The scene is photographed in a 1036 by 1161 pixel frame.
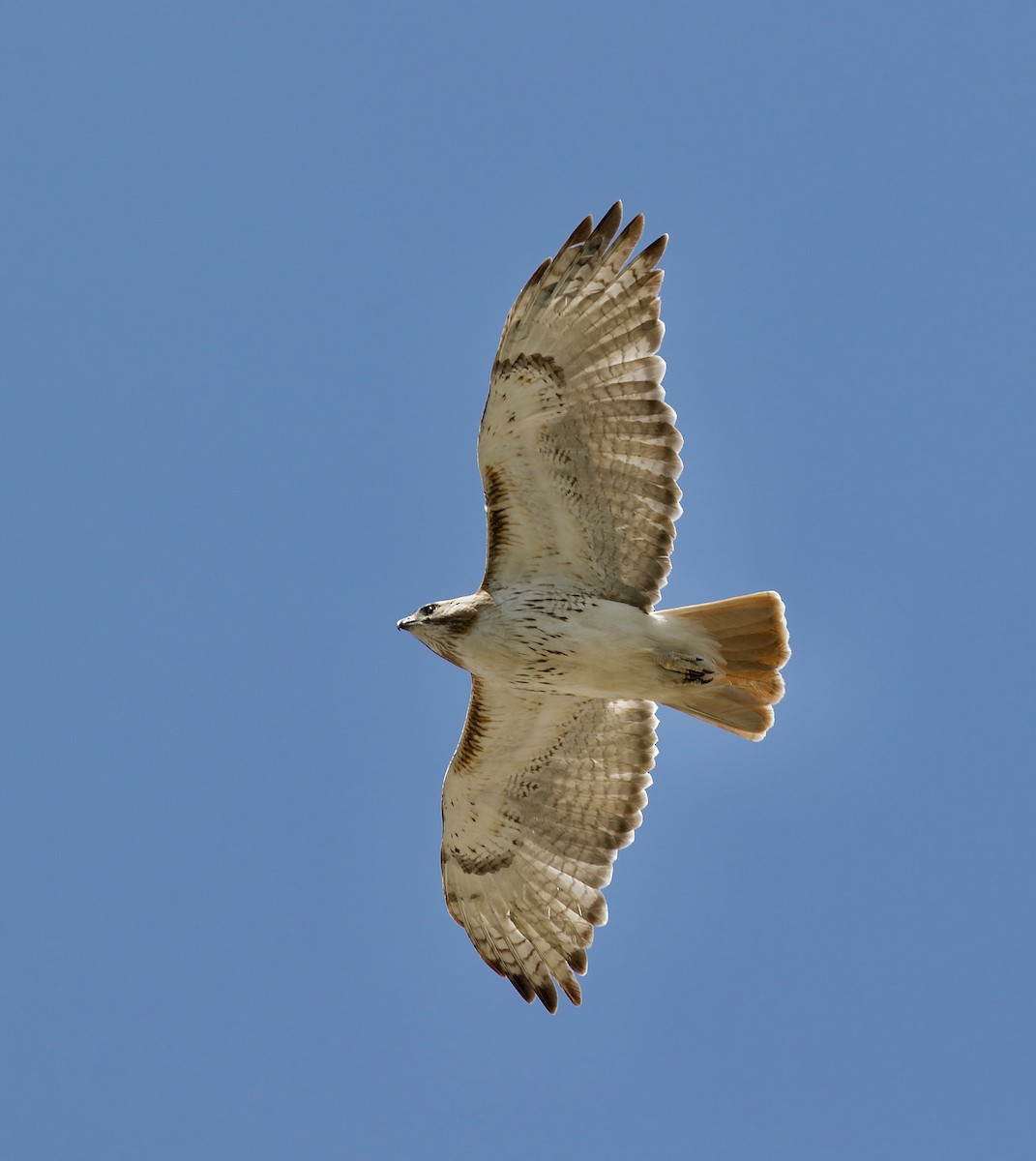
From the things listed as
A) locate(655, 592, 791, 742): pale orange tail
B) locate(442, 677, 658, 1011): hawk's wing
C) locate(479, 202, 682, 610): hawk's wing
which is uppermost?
locate(479, 202, 682, 610): hawk's wing

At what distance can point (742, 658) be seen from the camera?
437 inches

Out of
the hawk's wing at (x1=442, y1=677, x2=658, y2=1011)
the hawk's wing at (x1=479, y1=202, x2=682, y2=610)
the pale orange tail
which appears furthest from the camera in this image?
the hawk's wing at (x1=442, y1=677, x2=658, y2=1011)

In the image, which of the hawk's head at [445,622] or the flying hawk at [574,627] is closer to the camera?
the flying hawk at [574,627]

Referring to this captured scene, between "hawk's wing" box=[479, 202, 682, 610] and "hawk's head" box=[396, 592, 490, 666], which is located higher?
"hawk's wing" box=[479, 202, 682, 610]

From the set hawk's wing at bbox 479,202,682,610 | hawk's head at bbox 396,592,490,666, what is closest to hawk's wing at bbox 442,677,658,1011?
hawk's head at bbox 396,592,490,666

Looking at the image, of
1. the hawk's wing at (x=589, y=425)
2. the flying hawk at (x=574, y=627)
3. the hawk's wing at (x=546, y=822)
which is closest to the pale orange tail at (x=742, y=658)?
the flying hawk at (x=574, y=627)

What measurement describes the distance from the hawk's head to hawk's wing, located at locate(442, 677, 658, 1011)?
93cm

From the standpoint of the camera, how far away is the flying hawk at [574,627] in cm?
1079

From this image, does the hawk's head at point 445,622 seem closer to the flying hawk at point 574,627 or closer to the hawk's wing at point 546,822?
the flying hawk at point 574,627

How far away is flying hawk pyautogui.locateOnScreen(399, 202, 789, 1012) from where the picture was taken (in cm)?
1079

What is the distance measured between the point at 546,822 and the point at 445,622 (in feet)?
6.33

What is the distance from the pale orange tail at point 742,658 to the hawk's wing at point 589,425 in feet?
1.52

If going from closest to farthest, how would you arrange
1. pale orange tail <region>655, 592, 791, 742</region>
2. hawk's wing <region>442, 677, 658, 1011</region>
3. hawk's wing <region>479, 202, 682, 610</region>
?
hawk's wing <region>479, 202, 682, 610</region> < pale orange tail <region>655, 592, 791, 742</region> < hawk's wing <region>442, 677, 658, 1011</region>

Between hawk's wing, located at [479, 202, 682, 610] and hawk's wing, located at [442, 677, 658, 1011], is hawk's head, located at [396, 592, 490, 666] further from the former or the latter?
hawk's wing, located at [442, 677, 658, 1011]
